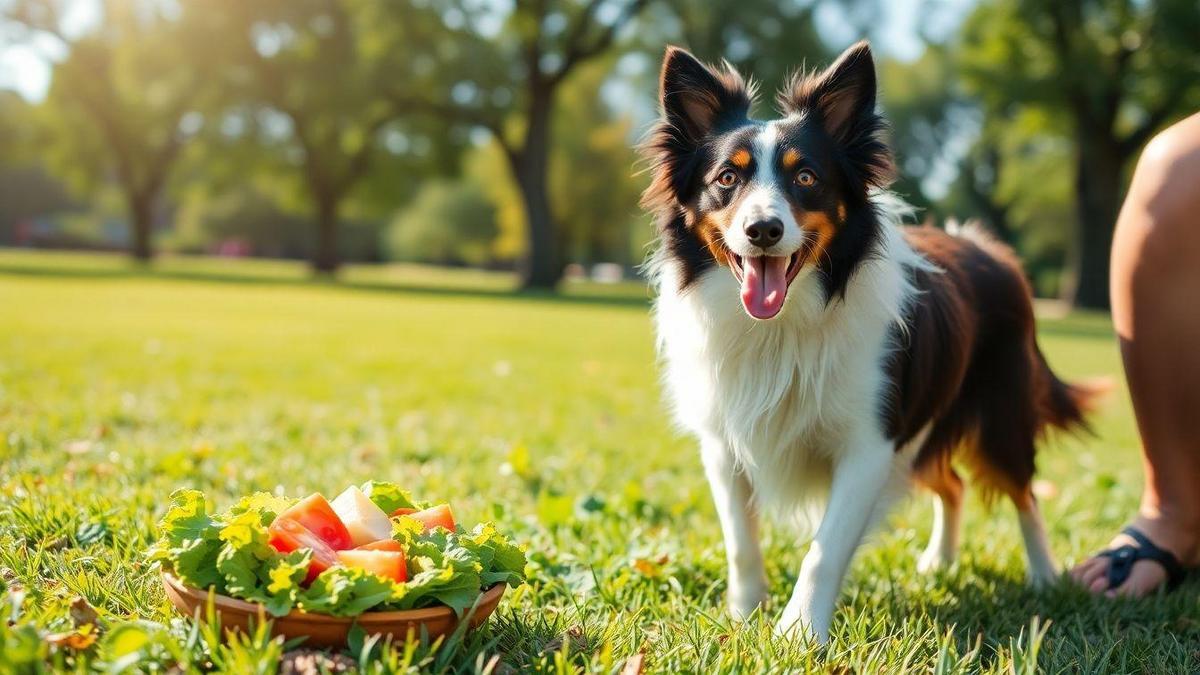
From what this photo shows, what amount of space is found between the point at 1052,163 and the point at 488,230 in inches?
1402

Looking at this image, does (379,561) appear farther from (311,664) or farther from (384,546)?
(311,664)

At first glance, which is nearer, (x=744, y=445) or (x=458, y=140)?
(x=744, y=445)

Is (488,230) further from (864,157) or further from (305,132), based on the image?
(864,157)

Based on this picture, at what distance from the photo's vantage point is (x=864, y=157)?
326 centimetres

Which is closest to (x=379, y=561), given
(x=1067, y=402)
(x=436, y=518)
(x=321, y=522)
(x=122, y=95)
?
(x=321, y=522)

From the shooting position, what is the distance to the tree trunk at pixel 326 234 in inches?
1395

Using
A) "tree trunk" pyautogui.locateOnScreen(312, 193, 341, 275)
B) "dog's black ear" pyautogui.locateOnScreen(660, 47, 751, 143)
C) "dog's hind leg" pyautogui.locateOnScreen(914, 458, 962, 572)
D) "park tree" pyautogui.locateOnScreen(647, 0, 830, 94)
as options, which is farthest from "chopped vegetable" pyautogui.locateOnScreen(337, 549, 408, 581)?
"tree trunk" pyautogui.locateOnScreen(312, 193, 341, 275)

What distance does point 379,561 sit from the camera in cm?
220

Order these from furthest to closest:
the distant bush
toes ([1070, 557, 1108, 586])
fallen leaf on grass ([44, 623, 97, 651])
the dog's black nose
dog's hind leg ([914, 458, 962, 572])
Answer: the distant bush, dog's hind leg ([914, 458, 962, 572]), toes ([1070, 557, 1108, 586]), the dog's black nose, fallen leaf on grass ([44, 623, 97, 651])

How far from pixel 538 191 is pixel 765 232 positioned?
26.8 metres

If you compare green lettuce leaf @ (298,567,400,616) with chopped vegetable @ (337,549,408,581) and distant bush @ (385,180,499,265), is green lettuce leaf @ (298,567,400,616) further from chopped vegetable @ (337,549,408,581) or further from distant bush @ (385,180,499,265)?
Result: distant bush @ (385,180,499,265)

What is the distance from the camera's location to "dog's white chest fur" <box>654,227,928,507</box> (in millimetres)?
3012

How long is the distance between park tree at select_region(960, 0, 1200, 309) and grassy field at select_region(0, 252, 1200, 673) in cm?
2132

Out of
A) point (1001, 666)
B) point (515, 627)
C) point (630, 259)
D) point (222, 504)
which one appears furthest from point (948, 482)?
point (630, 259)
